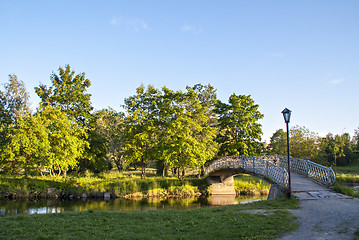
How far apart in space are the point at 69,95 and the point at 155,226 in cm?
2926

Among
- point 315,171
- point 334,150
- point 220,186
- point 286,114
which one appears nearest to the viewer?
point 286,114

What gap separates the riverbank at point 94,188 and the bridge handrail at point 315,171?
49.2 feet

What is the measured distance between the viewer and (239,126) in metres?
34.2

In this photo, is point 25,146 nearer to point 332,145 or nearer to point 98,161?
point 98,161

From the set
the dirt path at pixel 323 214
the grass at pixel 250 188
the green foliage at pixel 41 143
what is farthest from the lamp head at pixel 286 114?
the green foliage at pixel 41 143

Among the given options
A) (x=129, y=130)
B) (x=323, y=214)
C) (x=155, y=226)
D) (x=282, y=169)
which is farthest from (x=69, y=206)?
(x=323, y=214)

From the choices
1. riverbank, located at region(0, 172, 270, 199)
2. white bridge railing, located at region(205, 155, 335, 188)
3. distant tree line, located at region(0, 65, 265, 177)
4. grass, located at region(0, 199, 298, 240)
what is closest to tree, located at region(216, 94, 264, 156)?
distant tree line, located at region(0, 65, 265, 177)

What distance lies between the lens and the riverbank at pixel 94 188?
27.3 metres

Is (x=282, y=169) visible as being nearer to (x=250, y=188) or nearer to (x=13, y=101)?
(x=250, y=188)

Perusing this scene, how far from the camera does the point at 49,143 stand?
92.4ft

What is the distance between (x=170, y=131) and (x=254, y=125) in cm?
1169

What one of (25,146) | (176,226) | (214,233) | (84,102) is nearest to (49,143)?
(25,146)

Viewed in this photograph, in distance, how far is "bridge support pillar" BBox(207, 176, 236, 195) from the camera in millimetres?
33250

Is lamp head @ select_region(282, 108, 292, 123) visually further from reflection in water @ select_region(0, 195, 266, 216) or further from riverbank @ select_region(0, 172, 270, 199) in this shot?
riverbank @ select_region(0, 172, 270, 199)
